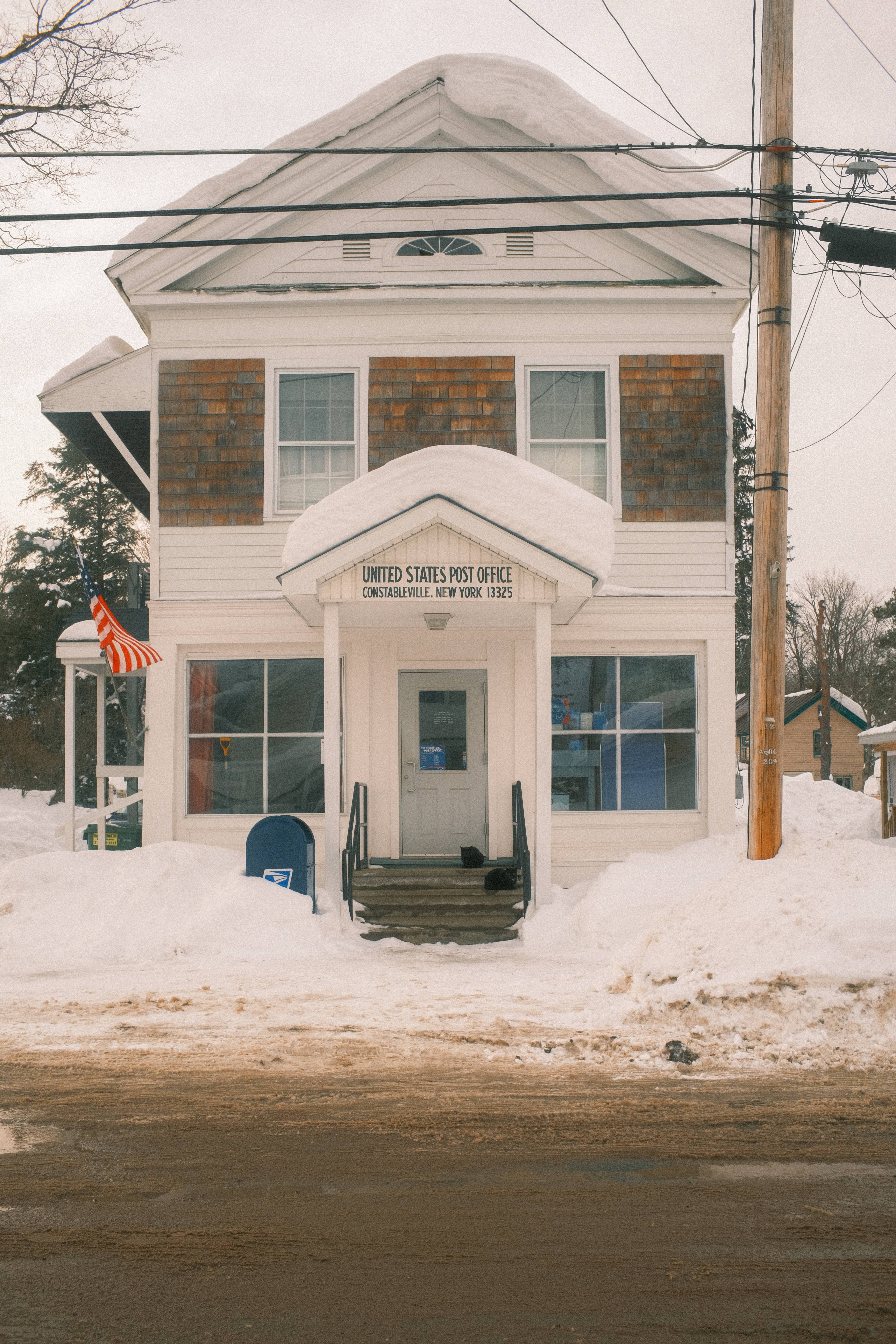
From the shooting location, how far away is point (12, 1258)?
144 inches

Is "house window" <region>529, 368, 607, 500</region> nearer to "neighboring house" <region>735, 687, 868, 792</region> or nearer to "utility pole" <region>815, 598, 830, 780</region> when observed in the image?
"utility pole" <region>815, 598, 830, 780</region>

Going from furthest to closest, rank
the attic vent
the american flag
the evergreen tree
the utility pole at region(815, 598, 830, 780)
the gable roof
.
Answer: the gable roof, the utility pole at region(815, 598, 830, 780), the evergreen tree, the attic vent, the american flag

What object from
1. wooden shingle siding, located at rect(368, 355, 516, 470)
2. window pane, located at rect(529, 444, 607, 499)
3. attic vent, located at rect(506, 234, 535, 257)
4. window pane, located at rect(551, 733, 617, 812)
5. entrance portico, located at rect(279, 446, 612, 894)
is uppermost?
attic vent, located at rect(506, 234, 535, 257)

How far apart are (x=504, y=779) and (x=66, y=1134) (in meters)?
7.88

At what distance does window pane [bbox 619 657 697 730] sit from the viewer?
12.5 m

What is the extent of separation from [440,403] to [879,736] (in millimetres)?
12445

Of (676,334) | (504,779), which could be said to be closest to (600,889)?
(504,779)

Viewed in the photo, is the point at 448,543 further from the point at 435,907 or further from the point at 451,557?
the point at 435,907

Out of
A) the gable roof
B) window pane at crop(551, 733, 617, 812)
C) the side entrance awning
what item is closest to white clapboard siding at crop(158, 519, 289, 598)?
the side entrance awning

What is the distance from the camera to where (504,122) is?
1247 cm

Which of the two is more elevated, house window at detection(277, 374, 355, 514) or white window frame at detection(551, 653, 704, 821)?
house window at detection(277, 374, 355, 514)

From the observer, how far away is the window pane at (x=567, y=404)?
1261 cm

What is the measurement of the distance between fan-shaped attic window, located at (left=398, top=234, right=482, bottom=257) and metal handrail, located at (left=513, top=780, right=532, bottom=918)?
6476 millimetres

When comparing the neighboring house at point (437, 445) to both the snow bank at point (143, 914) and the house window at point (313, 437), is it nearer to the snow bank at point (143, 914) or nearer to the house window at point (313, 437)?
the house window at point (313, 437)
